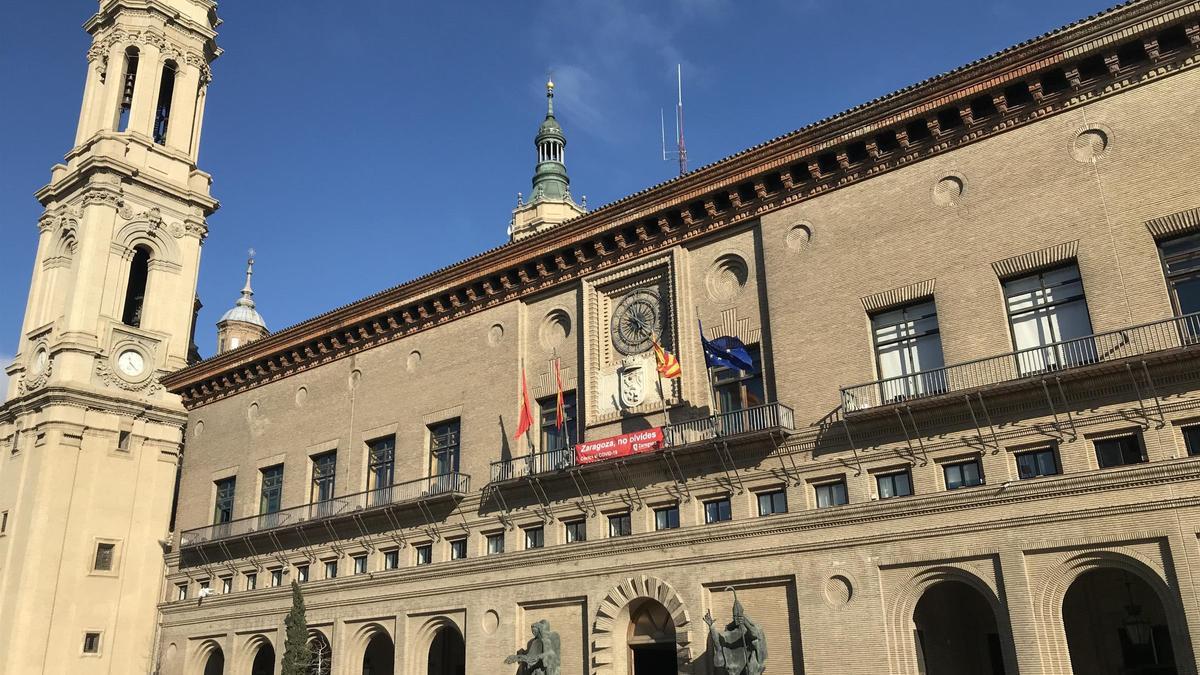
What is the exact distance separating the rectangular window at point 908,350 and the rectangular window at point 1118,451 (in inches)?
139

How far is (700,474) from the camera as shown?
25.8 metres

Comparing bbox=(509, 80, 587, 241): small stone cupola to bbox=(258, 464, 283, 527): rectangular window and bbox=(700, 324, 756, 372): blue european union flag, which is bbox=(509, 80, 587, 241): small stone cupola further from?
bbox=(700, 324, 756, 372): blue european union flag

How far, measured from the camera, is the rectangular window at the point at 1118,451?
65.1 feet

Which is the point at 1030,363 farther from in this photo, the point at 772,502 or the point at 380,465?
the point at 380,465

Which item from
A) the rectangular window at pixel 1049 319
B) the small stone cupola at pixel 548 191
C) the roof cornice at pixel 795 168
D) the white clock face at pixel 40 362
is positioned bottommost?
the rectangular window at pixel 1049 319

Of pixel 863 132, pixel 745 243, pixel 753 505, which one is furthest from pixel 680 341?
pixel 863 132

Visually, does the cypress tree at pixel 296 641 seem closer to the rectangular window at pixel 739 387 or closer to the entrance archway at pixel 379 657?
the entrance archway at pixel 379 657

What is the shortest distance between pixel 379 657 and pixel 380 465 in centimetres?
675

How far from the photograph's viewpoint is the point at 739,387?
26188mm

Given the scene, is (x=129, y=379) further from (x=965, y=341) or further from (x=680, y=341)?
(x=965, y=341)

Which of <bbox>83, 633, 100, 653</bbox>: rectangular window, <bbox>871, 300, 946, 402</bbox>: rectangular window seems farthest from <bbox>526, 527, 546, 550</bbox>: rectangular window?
<bbox>83, 633, 100, 653</bbox>: rectangular window

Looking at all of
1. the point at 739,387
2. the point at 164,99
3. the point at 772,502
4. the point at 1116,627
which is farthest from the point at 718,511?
the point at 164,99

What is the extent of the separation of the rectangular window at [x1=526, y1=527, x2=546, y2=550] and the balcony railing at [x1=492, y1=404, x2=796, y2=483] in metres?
1.65

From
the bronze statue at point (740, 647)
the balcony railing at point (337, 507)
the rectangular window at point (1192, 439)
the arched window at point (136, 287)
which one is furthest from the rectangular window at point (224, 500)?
the rectangular window at point (1192, 439)
